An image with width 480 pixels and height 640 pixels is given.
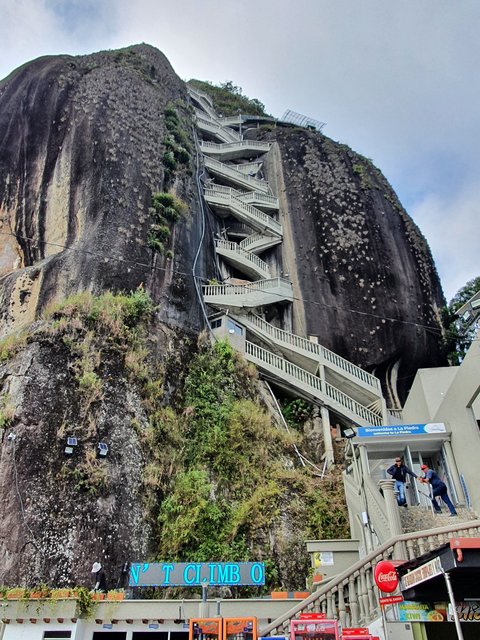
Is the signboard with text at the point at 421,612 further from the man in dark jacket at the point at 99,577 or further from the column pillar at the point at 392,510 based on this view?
the man in dark jacket at the point at 99,577

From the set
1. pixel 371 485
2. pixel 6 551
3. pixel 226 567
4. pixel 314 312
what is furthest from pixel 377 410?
pixel 6 551

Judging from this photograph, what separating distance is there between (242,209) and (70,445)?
1831cm

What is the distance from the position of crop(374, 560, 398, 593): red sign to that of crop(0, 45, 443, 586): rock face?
280 inches

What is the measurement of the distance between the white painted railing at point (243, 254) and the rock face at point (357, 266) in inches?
46.6

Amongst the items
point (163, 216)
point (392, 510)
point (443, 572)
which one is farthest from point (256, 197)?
point (443, 572)

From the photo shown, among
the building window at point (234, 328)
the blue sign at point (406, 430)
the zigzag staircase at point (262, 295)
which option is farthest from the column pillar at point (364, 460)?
the building window at point (234, 328)

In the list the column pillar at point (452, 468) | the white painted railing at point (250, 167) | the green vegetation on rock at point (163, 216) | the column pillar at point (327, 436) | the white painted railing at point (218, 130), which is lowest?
the column pillar at point (452, 468)

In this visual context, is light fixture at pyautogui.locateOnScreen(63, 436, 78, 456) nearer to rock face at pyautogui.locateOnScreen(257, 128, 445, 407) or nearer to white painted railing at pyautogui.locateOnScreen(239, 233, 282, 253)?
rock face at pyautogui.locateOnScreen(257, 128, 445, 407)

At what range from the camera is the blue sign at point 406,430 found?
1272 cm

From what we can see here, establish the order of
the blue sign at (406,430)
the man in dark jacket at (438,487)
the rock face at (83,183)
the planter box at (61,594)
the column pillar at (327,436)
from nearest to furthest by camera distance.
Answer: the planter box at (61,594)
the man in dark jacket at (438,487)
the blue sign at (406,430)
the column pillar at (327,436)
the rock face at (83,183)

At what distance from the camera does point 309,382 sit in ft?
68.1

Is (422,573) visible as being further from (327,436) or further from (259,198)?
(259,198)

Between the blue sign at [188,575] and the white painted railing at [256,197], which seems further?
the white painted railing at [256,197]

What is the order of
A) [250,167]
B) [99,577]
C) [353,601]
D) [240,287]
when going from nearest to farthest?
[353,601]
[99,577]
[240,287]
[250,167]
